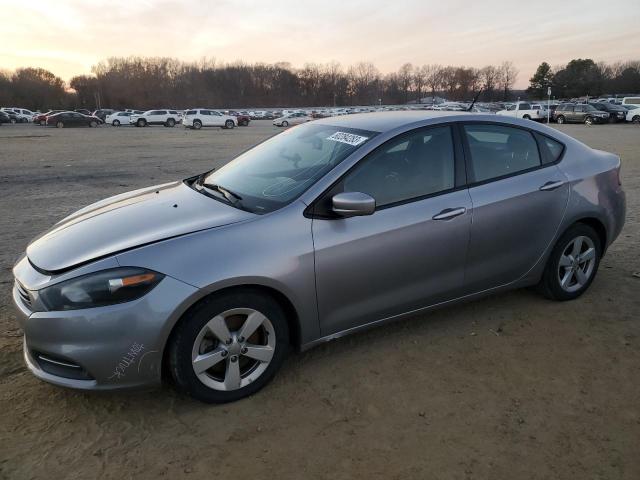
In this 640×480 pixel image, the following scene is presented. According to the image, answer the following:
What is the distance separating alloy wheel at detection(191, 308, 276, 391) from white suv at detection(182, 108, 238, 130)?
132 feet

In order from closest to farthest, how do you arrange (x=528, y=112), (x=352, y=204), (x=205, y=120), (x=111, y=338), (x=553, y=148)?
(x=111, y=338) → (x=352, y=204) → (x=553, y=148) → (x=528, y=112) → (x=205, y=120)

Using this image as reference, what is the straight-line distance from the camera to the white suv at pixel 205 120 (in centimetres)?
4069

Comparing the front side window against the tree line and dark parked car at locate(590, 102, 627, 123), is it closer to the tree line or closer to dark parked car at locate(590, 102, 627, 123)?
dark parked car at locate(590, 102, 627, 123)

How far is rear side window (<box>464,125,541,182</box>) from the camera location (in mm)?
3674

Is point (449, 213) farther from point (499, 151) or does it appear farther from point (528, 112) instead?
point (528, 112)

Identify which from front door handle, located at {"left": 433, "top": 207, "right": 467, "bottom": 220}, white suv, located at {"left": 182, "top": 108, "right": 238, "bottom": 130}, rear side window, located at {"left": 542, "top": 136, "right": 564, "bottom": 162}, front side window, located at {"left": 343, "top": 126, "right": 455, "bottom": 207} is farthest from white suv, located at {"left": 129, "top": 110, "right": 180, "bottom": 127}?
front door handle, located at {"left": 433, "top": 207, "right": 467, "bottom": 220}

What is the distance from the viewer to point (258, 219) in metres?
2.94

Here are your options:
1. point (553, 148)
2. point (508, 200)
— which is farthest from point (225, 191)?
point (553, 148)

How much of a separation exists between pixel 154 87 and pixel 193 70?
2042cm

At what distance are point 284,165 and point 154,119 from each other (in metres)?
46.5

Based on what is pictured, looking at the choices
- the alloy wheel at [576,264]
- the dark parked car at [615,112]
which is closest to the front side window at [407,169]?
the alloy wheel at [576,264]

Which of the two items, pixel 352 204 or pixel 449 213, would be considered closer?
pixel 352 204

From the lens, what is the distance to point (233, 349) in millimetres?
2861

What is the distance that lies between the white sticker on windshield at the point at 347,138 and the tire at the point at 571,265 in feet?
6.18
